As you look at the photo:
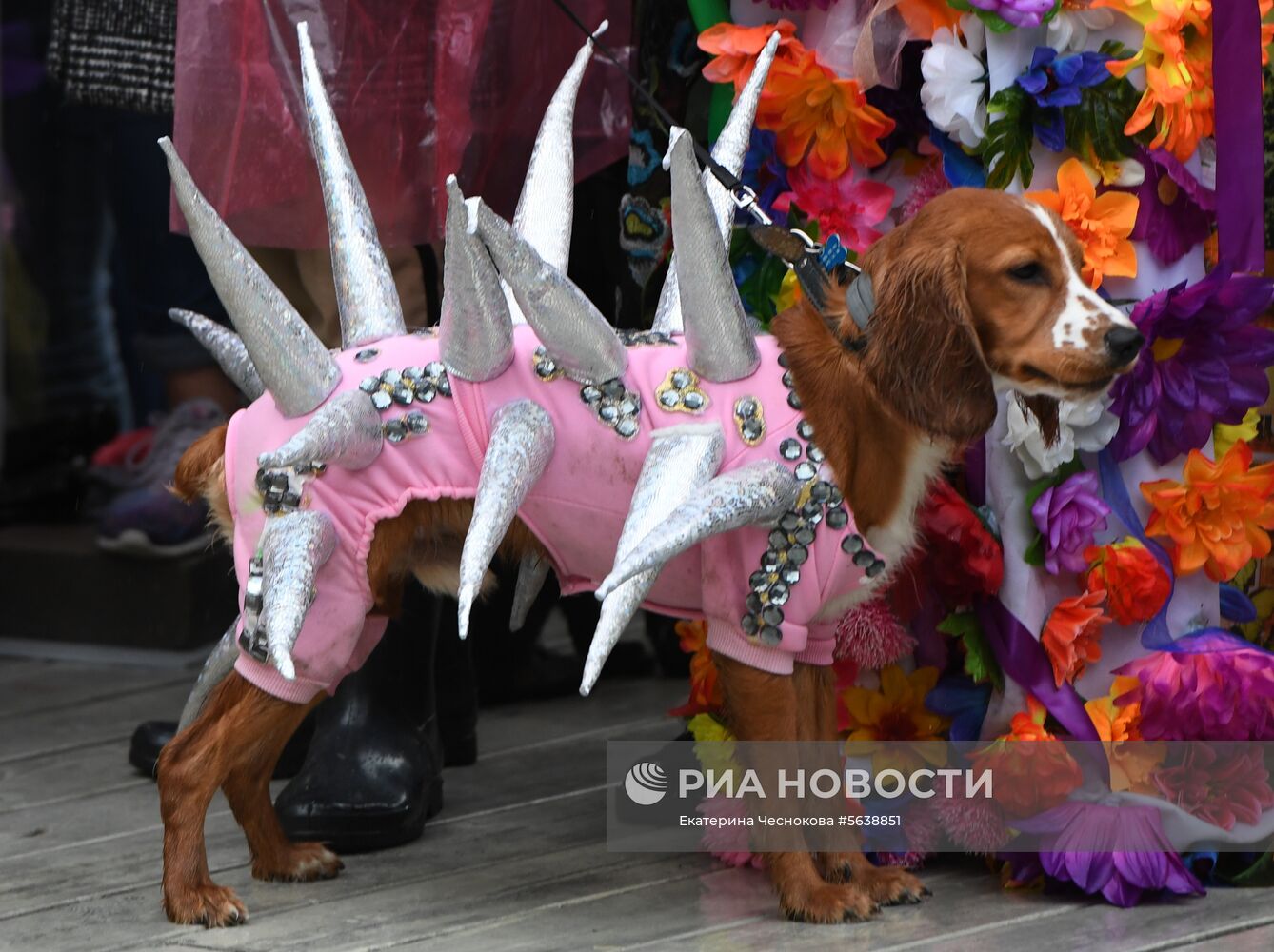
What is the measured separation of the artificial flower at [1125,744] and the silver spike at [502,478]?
0.81 m

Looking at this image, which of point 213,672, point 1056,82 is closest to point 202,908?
point 213,672

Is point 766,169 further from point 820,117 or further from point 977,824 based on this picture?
point 977,824

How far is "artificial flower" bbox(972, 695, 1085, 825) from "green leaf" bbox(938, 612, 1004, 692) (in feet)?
0.19

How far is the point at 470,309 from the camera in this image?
7.37ft

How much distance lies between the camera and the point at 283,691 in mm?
2379

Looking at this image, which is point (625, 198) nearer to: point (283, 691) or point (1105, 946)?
point (283, 691)

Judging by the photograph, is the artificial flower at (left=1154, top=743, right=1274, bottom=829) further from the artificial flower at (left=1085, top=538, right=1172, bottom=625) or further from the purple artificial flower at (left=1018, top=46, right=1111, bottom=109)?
the purple artificial flower at (left=1018, top=46, right=1111, bottom=109)

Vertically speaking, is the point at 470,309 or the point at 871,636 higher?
the point at 470,309

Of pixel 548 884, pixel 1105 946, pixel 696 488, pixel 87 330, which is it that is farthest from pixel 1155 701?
pixel 87 330

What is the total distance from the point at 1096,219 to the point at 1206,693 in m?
0.62

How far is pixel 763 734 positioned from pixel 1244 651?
642mm

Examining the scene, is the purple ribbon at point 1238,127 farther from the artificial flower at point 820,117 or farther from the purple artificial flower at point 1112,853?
the purple artificial flower at point 1112,853

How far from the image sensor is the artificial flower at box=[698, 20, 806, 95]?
2555 mm

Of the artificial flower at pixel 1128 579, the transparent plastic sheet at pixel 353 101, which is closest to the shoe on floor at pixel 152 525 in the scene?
the transparent plastic sheet at pixel 353 101
